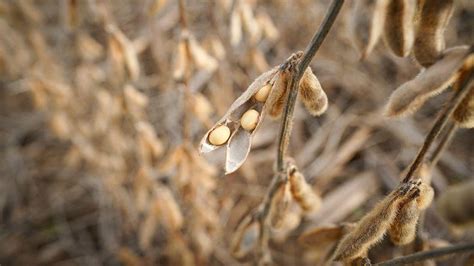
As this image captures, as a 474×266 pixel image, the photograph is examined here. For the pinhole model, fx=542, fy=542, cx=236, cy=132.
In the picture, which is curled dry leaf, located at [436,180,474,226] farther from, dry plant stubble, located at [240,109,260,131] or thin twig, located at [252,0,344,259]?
dry plant stubble, located at [240,109,260,131]

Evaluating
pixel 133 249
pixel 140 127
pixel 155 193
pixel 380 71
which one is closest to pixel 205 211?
pixel 155 193

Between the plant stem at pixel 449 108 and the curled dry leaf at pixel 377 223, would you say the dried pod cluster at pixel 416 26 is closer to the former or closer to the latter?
the plant stem at pixel 449 108

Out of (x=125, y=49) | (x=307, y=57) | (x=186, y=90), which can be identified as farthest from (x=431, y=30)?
(x=125, y=49)

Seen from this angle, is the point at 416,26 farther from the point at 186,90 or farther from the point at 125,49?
the point at 125,49

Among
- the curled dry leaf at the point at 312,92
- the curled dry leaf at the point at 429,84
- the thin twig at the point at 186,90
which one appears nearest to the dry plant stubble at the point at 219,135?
the curled dry leaf at the point at 312,92

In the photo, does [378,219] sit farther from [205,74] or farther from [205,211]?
[205,74]
